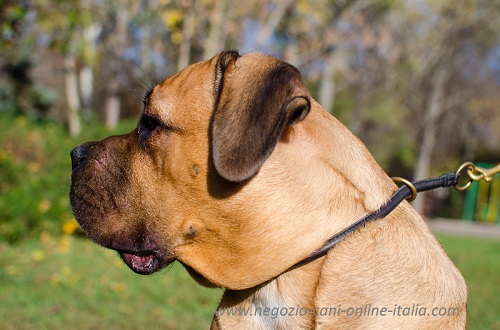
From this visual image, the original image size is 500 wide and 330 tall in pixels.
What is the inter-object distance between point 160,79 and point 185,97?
0.73 meters

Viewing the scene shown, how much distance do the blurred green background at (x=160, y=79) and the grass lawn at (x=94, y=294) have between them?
31mm

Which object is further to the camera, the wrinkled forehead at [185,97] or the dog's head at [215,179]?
the wrinkled forehead at [185,97]

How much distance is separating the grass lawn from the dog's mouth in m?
3.58

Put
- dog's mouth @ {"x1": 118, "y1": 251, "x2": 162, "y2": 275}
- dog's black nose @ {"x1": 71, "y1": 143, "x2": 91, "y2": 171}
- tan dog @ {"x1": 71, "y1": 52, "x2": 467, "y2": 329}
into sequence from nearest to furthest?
tan dog @ {"x1": 71, "y1": 52, "x2": 467, "y2": 329}, dog's mouth @ {"x1": 118, "y1": 251, "x2": 162, "y2": 275}, dog's black nose @ {"x1": 71, "y1": 143, "x2": 91, "y2": 171}

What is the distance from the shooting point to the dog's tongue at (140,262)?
2.92 meters

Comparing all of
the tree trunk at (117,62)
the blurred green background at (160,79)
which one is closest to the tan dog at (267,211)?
the blurred green background at (160,79)

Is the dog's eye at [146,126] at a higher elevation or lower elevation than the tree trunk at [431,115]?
higher

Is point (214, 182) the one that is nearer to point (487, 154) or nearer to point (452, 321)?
point (452, 321)

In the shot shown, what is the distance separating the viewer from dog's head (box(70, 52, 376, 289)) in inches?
98.4

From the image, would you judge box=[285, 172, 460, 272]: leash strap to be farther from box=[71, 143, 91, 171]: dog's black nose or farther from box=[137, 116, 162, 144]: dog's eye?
box=[71, 143, 91, 171]: dog's black nose

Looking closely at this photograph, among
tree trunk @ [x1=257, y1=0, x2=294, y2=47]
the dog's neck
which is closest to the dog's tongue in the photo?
the dog's neck

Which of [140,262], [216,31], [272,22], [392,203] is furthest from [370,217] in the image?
[272,22]

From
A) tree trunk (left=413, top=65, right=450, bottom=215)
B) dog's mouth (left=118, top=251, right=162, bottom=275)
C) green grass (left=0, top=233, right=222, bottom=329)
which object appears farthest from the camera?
tree trunk (left=413, top=65, right=450, bottom=215)

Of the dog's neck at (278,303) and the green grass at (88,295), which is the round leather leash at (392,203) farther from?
the green grass at (88,295)
